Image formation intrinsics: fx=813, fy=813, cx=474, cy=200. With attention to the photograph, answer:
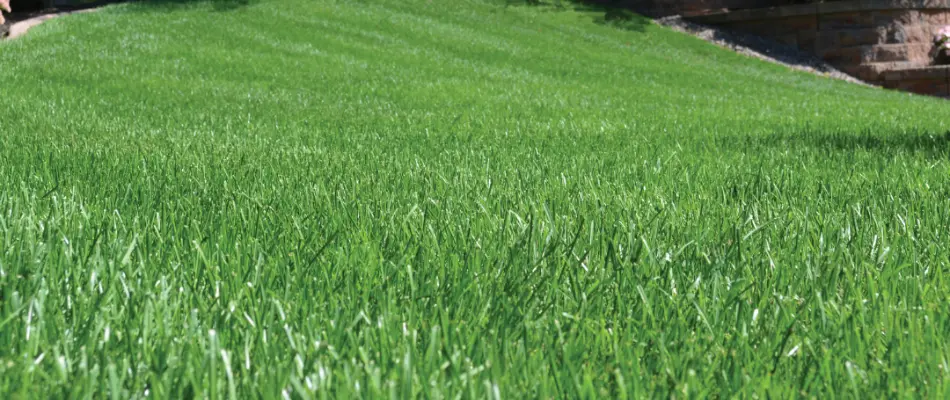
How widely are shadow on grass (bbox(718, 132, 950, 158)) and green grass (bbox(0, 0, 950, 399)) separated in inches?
2.2

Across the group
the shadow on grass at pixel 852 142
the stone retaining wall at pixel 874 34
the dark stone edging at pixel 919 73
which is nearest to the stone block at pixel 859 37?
the stone retaining wall at pixel 874 34

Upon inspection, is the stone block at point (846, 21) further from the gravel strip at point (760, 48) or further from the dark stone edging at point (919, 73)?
the dark stone edging at point (919, 73)

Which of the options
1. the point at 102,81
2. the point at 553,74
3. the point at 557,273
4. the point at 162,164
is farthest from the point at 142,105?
the point at 553,74

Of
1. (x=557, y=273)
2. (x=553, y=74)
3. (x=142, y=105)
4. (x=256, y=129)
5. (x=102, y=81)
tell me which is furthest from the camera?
(x=553, y=74)

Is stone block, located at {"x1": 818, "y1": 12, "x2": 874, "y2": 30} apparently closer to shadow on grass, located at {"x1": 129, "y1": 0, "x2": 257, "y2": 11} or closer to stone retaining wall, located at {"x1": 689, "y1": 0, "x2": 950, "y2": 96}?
stone retaining wall, located at {"x1": 689, "y1": 0, "x2": 950, "y2": 96}

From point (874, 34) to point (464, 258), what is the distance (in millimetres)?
23044

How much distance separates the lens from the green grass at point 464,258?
1328mm

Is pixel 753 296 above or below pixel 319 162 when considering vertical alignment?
above

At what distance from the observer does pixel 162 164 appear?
4180mm

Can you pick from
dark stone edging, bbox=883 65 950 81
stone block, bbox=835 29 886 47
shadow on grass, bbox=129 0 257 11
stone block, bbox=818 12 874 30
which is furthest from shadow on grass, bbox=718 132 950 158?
stone block, bbox=818 12 874 30

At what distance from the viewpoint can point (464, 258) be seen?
2156 millimetres

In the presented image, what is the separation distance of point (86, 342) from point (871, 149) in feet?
17.5

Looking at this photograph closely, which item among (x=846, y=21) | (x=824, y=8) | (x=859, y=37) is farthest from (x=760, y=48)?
(x=859, y=37)

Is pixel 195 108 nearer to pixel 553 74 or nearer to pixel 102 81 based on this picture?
pixel 102 81
